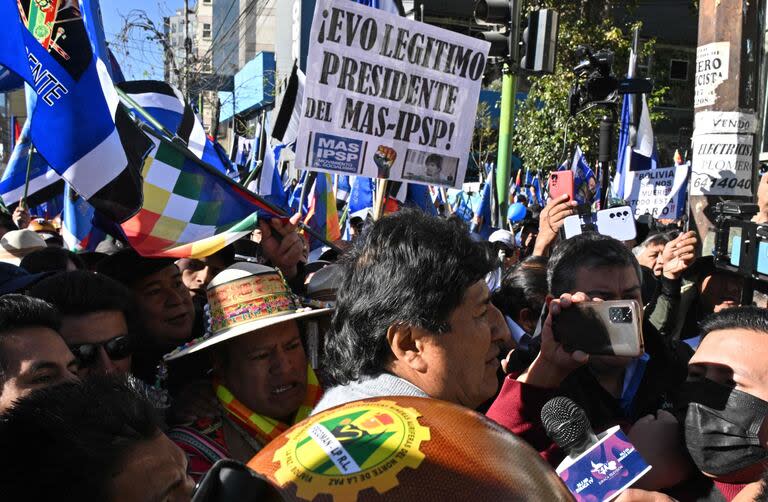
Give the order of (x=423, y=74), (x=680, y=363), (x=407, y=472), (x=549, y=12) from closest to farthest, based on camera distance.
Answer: (x=407, y=472), (x=680, y=363), (x=423, y=74), (x=549, y=12)

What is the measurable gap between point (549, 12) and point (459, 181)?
125 inches

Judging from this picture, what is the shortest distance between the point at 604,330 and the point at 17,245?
368cm

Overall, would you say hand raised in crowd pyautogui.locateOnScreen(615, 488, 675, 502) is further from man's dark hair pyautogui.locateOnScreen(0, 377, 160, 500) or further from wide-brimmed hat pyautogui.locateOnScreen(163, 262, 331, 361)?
wide-brimmed hat pyautogui.locateOnScreen(163, 262, 331, 361)

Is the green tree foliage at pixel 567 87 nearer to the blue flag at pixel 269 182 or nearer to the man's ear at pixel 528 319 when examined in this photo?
the blue flag at pixel 269 182

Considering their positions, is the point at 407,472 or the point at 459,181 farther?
the point at 459,181

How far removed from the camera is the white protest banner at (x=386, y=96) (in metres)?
4.57

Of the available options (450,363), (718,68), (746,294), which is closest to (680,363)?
(746,294)

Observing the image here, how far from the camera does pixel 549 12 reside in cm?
745

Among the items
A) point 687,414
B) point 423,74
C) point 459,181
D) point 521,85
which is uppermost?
point 521,85

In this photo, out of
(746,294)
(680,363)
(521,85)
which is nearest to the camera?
(680,363)

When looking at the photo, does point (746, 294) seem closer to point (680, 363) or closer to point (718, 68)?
point (680, 363)

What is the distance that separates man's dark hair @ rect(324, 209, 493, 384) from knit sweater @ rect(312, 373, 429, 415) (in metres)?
0.04

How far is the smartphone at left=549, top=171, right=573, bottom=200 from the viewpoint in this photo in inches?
154

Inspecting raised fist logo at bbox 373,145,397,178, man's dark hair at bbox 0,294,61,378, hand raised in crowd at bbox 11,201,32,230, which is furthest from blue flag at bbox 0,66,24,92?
man's dark hair at bbox 0,294,61,378
